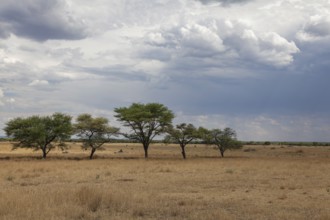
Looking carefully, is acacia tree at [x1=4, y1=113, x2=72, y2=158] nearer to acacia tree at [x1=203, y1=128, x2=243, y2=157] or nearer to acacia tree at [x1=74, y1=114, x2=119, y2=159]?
acacia tree at [x1=74, y1=114, x2=119, y2=159]

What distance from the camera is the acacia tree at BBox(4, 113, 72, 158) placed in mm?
62625

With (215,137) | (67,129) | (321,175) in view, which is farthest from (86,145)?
(321,175)

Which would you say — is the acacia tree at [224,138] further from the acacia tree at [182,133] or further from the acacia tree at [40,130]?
the acacia tree at [40,130]

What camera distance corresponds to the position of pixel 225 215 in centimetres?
1343

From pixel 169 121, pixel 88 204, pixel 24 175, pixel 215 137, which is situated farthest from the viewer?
pixel 215 137

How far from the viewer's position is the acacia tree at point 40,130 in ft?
205

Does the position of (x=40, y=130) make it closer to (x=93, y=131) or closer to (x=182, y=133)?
A: (x=93, y=131)

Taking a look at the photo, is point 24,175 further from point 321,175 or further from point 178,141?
point 178,141

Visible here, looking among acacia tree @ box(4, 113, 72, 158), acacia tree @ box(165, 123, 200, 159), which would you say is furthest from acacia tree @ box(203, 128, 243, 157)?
acacia tree @ box(4, 113, 72, 158)

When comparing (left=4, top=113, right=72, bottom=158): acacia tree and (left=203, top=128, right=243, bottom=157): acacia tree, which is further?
(left=203, top=128, right=243, bottom=157): acacia tree

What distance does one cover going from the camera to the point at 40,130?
62.2 meters

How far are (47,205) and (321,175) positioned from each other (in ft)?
74.6

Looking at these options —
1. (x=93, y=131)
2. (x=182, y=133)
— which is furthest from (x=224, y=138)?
(x=93, y=131)

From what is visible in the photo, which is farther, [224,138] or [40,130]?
[224,138]
